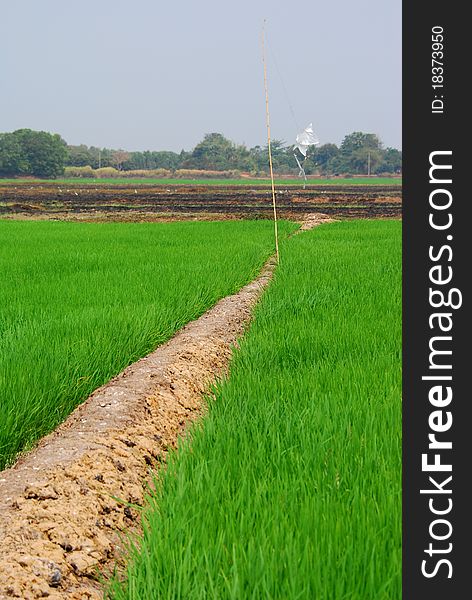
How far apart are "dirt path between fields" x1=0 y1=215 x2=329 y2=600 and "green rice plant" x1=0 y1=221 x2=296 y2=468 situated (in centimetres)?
14

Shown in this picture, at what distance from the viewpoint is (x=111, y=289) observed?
239 inches

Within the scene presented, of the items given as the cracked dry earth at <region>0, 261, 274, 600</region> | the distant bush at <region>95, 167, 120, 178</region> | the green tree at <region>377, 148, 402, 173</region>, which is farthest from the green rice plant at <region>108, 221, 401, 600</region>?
the green tree at <region>377, 148, 402, 173</region>

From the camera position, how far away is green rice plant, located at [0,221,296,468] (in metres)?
3.40

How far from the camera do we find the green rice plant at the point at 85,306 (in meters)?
3.40

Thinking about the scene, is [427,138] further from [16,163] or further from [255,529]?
[16,163]

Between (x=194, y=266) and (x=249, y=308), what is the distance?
1.51 meters

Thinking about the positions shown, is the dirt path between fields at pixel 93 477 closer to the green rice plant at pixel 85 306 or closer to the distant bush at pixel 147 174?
the green rice plant at pixel 85 306

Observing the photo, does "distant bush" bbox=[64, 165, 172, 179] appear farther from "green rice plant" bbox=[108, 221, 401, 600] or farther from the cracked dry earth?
"green rice plant" bbox=[108, 221, 401, 600]

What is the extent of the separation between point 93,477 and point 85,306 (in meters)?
3.03

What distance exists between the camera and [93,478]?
2.53 metres

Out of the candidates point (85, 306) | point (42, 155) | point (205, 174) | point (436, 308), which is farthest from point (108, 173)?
point (436, 308)

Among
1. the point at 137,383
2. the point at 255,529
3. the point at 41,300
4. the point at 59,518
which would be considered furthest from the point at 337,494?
the point at 41,300

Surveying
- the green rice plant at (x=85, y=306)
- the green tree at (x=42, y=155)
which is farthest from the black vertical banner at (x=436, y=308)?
the green tree at (x=42, y=155)

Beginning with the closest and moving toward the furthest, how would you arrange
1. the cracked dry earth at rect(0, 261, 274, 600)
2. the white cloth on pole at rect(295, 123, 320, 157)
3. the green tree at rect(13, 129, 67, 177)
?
1. the cracked dry earth at rect(0, 261, 274, 600)
2. the white cloth on pole at rect(295, 123, 320, 157)
3. the green tree at rect(13, 129, 67, 177)
